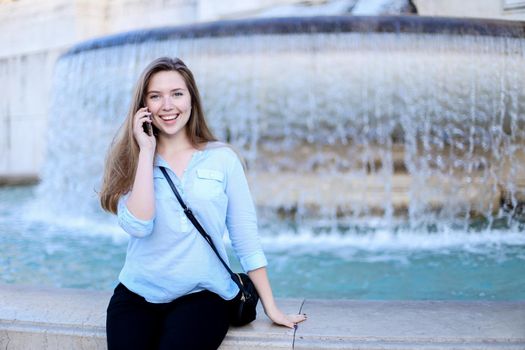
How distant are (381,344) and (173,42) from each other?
3937 millimetres

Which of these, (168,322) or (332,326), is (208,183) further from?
(332,326)

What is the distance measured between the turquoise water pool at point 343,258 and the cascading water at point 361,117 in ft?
0.14

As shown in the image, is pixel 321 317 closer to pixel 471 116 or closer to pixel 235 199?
pixel 235 199

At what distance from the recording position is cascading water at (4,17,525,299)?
16.9ft

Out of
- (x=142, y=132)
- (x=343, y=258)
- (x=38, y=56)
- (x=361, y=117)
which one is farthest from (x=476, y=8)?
(x=38, y=56)

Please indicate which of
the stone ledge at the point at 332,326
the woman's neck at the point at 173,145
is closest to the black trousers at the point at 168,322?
the stone ledge at the point at 332,326

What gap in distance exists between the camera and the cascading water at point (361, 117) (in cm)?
515

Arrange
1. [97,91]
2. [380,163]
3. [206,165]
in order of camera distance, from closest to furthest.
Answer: [206,165], [380,163], [97,91]

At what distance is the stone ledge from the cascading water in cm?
228

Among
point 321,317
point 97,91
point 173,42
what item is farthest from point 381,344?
point 97,91

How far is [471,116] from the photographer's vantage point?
5715 mm

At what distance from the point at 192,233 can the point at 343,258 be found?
8.12 ft

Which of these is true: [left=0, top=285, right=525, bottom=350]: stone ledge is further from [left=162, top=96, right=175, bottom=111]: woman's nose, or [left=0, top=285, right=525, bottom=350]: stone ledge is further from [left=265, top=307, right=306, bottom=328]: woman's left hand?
[left=162, top=96, right=175, bottom=111]: woman's nose

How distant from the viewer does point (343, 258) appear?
14.5 feet
